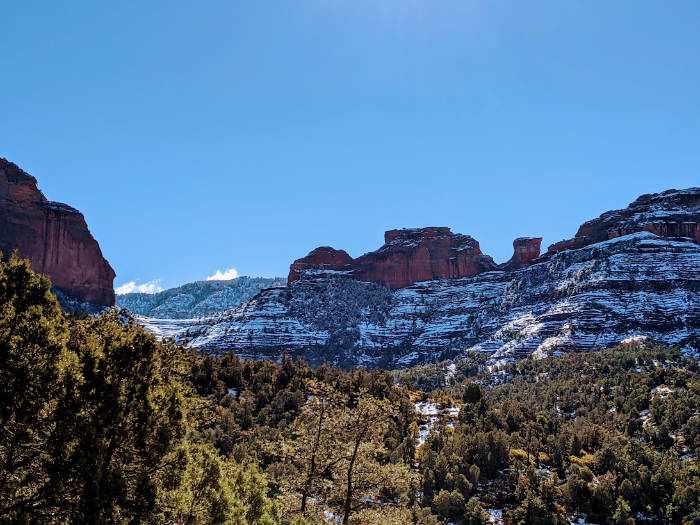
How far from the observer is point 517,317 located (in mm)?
158500

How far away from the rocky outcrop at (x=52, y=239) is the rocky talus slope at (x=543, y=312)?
33.4 meters

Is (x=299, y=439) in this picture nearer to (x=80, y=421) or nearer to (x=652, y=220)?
(x=80, y=421)

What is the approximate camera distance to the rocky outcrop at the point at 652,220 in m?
166

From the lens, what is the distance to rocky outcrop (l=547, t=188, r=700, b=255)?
543ft

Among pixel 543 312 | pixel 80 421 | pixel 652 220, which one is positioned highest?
pixel 652 220

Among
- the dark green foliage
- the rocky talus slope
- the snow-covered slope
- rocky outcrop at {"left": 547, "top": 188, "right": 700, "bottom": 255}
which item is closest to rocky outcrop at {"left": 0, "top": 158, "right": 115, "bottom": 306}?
the rocky talus slope

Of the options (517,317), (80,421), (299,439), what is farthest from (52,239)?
(80,421)

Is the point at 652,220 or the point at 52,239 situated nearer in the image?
the point at 52,239

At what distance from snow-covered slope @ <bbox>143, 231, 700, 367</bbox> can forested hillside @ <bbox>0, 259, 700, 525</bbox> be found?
34.1m

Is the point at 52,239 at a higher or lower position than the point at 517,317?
higher

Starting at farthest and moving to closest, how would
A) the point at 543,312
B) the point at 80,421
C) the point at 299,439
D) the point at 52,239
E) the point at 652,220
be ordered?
A: the point at 652,220 → the point at 52,239 → the point at 543,312 → the point at 299,439 → the point at 80,421

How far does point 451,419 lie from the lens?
197 ft

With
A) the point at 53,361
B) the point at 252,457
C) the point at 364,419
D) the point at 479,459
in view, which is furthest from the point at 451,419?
the point at 53,361

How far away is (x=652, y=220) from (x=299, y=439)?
561 feet
